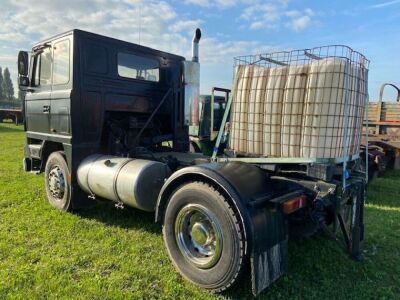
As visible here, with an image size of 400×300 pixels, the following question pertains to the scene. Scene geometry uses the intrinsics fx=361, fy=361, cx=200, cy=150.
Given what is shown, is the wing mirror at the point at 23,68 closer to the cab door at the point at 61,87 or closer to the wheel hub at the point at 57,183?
the cab door at the point at 61,87

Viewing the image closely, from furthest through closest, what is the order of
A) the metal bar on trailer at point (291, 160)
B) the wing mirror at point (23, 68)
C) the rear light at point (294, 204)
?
the wing mirror at point (23, 68) → the metal bar on trailer at point (291, 160) → the rear light at point (294, 204)

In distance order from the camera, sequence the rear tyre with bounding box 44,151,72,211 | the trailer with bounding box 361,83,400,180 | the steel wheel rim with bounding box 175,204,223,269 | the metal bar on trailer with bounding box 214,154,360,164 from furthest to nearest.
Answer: the trailer with bounding box 361,83,400,180 → the rear tyre with bounding box 44,151,72,211 → the steel wheel rim with bounding box 175,204,223,269 → the metal bar on trailer with bounding box 214,154,360,164

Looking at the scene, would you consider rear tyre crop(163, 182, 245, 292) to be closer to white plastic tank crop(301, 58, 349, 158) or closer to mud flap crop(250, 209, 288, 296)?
mud flap crop(250, 209, 288, 296)

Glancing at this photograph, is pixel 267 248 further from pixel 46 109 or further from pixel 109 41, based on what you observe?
pixel 46 109

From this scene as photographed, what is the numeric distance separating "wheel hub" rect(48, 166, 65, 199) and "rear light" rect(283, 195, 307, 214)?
3.78 meters

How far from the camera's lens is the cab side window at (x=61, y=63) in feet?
17.6

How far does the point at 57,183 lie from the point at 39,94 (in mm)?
1626

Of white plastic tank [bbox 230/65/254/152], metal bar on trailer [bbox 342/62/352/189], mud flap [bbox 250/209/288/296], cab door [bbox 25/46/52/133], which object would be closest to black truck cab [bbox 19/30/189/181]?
cab door [bbox 25/46/52/133]

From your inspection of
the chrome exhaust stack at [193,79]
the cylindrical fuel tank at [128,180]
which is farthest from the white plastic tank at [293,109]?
the chrome exhaust stack at [193,79]

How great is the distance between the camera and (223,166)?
11.9 feet

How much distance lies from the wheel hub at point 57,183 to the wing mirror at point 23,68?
172 centimetres

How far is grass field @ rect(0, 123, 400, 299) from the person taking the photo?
3398mm

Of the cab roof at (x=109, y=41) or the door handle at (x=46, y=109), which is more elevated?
the cab roof at (x=109, y=41)

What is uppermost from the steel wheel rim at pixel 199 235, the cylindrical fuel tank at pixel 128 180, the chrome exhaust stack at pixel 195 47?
the chrome exhaust stack at pixel 195 47
